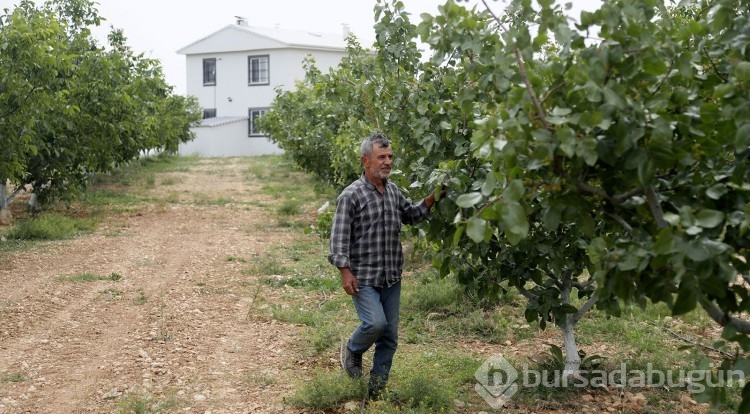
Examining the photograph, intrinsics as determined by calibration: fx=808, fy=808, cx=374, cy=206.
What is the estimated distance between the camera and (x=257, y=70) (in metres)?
44.6

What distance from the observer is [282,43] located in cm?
4303

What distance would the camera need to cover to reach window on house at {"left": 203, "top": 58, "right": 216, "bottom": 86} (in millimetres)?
46156

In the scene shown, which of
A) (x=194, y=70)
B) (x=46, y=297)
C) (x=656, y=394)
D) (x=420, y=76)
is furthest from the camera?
(x=194, y=70)

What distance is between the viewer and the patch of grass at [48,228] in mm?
13344

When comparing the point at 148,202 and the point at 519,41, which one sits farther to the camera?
the point at 148,202

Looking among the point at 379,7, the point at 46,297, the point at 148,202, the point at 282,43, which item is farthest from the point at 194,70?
the point at 379,7

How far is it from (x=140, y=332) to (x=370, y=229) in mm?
3410

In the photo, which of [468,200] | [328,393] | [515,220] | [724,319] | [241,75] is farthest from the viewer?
[241,75]

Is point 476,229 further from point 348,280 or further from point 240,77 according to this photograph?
point 240,77

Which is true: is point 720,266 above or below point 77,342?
above

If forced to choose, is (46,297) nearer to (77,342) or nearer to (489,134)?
(77,342)

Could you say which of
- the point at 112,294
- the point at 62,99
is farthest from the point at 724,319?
the point at 62,99

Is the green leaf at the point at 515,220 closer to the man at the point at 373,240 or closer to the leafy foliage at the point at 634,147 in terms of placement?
the leafy foliage at the point at 634,147

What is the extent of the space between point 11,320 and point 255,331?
2458mm
